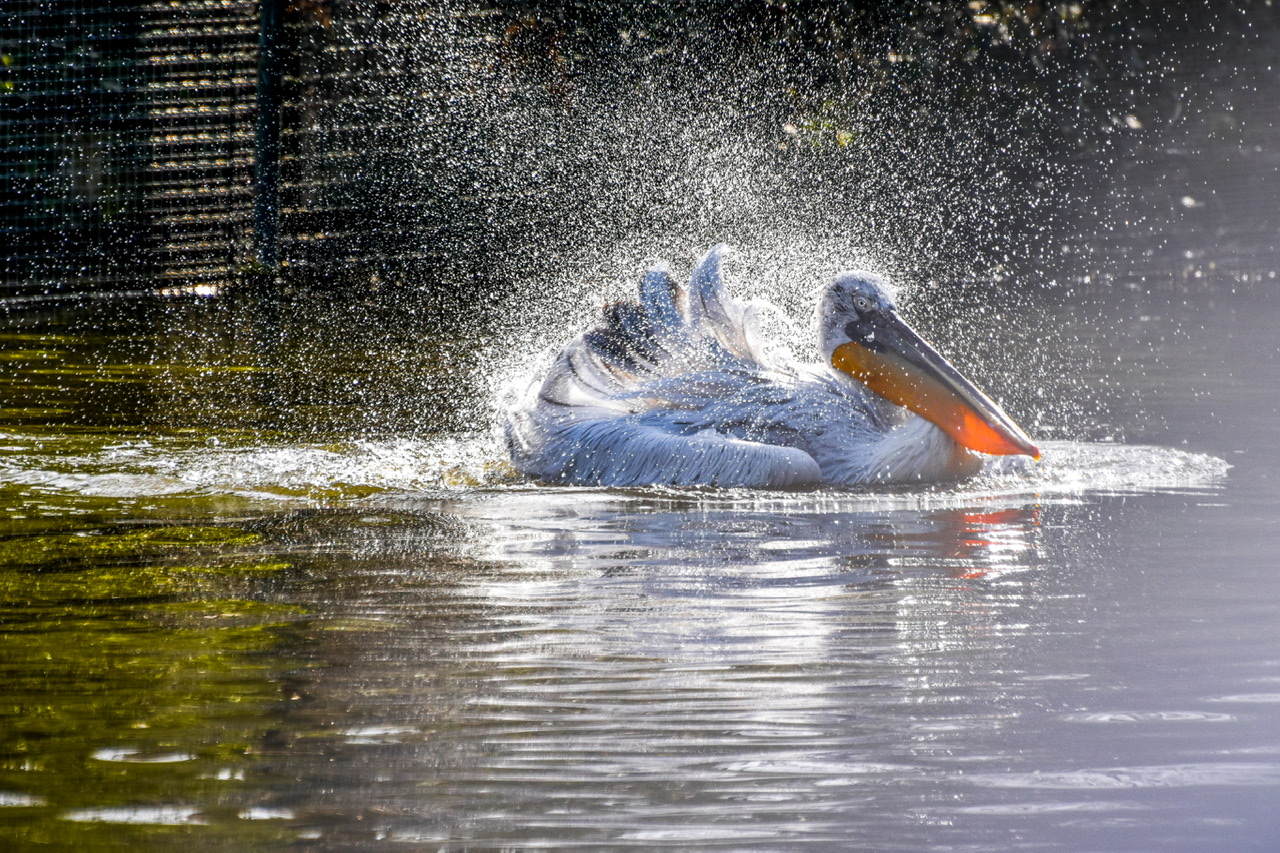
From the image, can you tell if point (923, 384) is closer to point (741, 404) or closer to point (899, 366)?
point (899, 366)

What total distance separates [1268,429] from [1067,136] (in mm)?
8004

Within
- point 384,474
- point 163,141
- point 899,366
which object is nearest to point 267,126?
point 163,141

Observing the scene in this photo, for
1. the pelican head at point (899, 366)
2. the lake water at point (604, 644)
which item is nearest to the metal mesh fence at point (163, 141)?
the lake water at point (604, 644)

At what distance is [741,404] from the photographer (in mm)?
5562

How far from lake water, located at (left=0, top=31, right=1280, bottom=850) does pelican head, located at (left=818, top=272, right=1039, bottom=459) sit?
210mm

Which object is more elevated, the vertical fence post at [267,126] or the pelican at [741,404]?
the vertical fence post at [267,126]

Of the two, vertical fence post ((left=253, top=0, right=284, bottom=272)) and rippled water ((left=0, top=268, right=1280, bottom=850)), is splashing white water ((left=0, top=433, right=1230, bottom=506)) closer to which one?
rippled water ((left=0, top=268, right=1280, bottom=850))

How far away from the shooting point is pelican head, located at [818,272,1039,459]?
17.9 feet

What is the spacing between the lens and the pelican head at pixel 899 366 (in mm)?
5457

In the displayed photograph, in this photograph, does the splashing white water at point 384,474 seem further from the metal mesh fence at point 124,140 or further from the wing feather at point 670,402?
the metal mesh fence at point 124,140

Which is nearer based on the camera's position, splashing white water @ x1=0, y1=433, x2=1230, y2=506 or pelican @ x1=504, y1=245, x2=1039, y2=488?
splashing white water @ x1=0, y1=433, x2=1230, y2=506

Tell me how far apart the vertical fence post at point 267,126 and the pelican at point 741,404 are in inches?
198

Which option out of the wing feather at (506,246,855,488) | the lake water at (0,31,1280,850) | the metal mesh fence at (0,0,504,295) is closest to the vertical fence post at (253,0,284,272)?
the metal mesh fence at (0,0,504,295)

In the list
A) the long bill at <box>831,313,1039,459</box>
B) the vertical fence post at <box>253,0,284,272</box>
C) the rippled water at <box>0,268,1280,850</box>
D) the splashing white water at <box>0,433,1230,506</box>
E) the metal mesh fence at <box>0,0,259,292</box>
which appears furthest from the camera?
the vertical fence post at <box>253,0,284,272</box>
